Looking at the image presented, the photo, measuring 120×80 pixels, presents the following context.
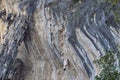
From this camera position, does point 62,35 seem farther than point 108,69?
Yes

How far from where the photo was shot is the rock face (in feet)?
44.8

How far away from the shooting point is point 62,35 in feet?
48.2

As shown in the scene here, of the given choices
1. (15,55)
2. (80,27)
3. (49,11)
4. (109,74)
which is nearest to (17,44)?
(15,55)

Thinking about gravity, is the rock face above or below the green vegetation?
above

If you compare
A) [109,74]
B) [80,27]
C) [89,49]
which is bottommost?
[109,74]

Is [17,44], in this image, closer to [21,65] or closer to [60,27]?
[21,65]

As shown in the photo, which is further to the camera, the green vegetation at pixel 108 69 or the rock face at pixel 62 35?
the rock face at pixel 62 35

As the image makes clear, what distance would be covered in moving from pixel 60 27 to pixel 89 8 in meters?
1.35

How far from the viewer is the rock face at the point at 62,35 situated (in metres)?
13.7

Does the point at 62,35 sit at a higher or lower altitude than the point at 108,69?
higher

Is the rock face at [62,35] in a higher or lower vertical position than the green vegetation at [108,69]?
higher

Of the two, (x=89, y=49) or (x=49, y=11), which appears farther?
(x=49, y=11)

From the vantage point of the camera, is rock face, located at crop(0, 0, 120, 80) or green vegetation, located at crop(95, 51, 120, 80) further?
rock face, located at crop(0, 0, 120, 80)

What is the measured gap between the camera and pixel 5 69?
15.6 meters
